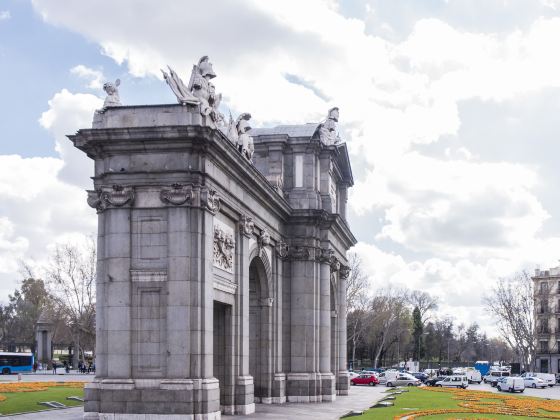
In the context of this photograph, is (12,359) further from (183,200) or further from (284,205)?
(183,200)

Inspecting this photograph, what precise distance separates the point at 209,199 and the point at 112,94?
5.54m

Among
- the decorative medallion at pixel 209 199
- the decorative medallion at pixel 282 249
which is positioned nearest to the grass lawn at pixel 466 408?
the decorative medallion at pixel 282 249

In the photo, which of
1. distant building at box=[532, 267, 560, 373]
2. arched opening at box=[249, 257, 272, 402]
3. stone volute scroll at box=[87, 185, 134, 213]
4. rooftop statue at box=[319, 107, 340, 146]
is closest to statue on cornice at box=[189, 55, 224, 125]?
stone volute scroll at box=[87, 185, 134, 213]

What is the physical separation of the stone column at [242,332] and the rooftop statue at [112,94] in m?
7.77

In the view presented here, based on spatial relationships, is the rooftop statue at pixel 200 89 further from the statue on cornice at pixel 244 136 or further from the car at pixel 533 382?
the car at pixel 533 382

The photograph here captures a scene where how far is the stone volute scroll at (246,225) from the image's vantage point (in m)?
34.8

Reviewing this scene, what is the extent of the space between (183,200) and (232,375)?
888 cm

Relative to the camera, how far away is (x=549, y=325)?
131250mm

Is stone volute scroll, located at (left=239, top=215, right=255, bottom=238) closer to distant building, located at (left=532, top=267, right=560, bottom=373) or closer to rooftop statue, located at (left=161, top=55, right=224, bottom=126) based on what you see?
rooftop statue, located at (left=161, top=55, right=224, bottom=126)

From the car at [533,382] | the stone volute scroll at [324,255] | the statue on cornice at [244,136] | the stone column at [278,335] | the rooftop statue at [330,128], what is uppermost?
the rooftop statue at [330,128]

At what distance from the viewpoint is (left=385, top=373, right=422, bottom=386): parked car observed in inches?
2785

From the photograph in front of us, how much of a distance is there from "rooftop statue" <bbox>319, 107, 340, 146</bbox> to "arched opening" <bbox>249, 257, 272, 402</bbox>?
35.8 ft

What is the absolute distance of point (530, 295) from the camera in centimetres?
10088

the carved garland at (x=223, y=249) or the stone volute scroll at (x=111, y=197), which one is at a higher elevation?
the stone volute scroll at (x=111, y=197)
